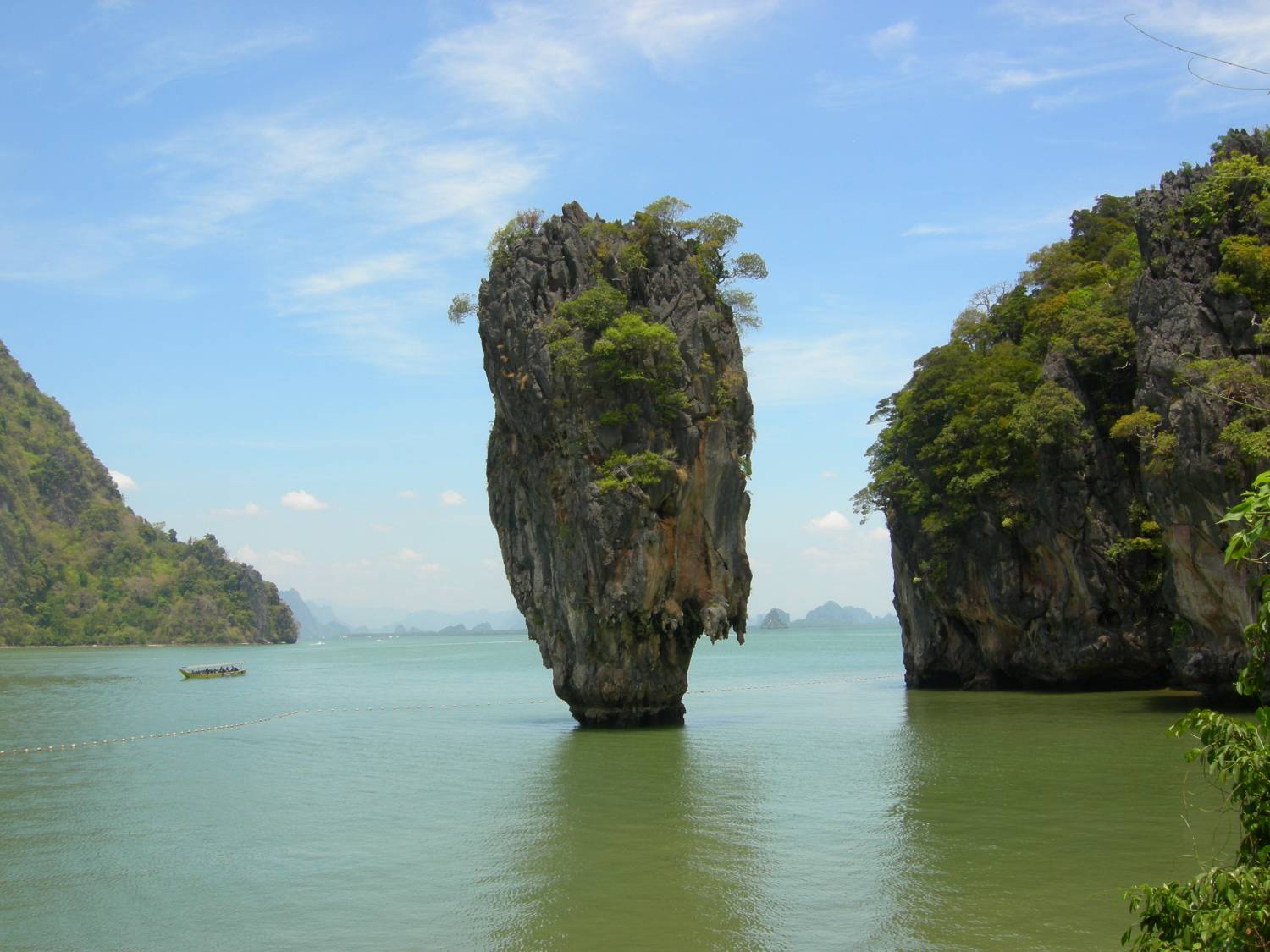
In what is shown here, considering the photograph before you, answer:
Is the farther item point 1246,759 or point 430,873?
point 430,873

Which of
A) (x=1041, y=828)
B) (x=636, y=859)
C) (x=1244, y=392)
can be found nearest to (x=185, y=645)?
(x=1244, y=392)

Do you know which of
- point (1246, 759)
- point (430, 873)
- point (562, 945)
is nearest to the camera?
point (1246, 759)

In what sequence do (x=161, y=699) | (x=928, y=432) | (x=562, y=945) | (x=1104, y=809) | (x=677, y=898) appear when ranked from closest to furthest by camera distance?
(x=562, y=945) < (x=677, y=898) < (x=1104, y=809) < (x=928, y=432) < (x=161, y=699)

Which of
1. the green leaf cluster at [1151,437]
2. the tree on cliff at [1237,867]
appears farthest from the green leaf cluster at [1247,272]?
the tree on cliff at [1237,867]

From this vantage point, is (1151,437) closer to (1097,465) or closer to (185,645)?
(1097,465)

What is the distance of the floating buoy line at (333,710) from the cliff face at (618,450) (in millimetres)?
11455

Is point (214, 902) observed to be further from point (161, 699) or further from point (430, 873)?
point (161, 699)

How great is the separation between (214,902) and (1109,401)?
28.2 meters

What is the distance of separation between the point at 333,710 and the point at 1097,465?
26596 millimetres

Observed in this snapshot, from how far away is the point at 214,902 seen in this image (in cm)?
1402

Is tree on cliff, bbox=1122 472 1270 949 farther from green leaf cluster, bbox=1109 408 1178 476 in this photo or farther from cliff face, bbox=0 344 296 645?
cliff face, bbox=0 344 296 645

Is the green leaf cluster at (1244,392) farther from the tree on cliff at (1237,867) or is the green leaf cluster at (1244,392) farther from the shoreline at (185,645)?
the shoreline at (185,645)

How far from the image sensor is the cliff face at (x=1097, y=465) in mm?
26266

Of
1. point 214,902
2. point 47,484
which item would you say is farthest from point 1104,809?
point 47,484
